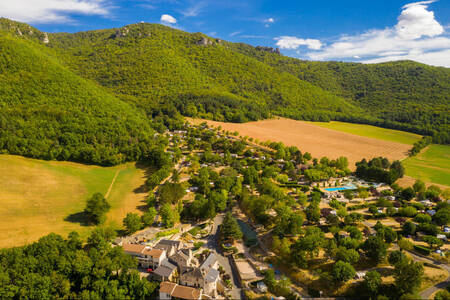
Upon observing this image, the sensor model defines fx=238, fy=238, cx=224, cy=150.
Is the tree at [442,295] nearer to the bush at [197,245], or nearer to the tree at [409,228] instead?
the tree at [409,228]

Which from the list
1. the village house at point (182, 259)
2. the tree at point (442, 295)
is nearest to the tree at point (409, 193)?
the tree at point (442, 295)

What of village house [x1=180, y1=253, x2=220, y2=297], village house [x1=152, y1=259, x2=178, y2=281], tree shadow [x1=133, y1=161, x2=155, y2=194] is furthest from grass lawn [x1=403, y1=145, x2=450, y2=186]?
tree shadow [x1=133, y1=161, x2=155, y2=194]

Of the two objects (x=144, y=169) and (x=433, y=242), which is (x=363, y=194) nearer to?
(x=433, y=242)

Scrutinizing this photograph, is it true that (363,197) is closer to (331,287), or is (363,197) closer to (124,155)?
(331,287)

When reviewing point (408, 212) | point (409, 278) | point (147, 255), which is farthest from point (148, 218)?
point (408, 212)

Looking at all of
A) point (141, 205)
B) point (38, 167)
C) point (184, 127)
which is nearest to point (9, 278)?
point (141, 205)

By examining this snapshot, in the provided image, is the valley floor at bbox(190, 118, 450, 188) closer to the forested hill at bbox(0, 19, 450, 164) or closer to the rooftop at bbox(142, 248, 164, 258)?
the forested hill at bbox(0, 19, 450, 164)

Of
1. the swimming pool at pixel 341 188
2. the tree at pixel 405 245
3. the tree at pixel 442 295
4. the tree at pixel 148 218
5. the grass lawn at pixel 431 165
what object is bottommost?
the tree at pixel 148 218
